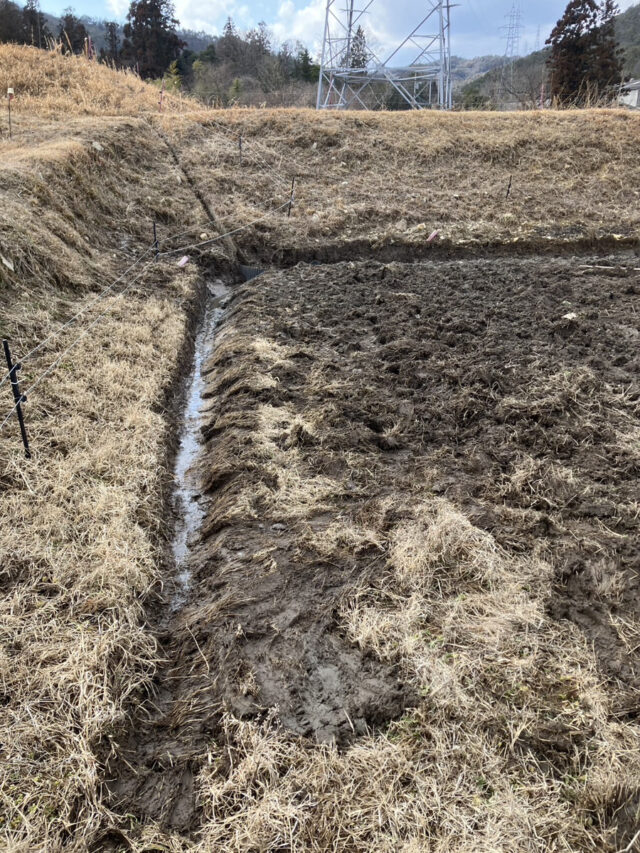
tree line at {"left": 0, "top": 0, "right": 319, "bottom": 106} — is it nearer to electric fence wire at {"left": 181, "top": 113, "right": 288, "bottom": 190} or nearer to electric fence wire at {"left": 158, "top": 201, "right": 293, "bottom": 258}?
electric fence wire at {"left": 181, "top": 113, "right": 288, "bottom": 190}

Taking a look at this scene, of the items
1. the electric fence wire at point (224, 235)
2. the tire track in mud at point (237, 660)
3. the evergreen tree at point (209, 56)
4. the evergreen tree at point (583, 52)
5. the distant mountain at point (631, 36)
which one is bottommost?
the tire track in mud at point (237, 660)

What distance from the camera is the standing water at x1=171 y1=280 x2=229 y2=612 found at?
3.88 metres

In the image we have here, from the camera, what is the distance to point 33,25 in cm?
3039

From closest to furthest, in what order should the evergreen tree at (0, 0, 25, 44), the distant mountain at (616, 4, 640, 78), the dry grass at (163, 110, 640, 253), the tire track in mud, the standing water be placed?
1. the tire track in mud
2. the standing water
3. the dry grass at (163, 110, 640, 253)
4. the evergreen tree at (0, 0, 25, 44)
5. the distant mountain at (616, 4, 640, 78)

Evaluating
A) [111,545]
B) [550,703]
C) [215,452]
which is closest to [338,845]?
[550,703]

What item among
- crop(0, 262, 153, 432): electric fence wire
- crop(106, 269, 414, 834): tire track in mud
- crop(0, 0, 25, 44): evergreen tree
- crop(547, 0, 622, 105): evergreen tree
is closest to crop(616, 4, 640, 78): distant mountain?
crop(547, 0, 622, 105): evergreen tree

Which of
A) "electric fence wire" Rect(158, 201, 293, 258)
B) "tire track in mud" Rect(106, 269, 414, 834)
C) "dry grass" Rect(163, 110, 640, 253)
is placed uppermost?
"dry grass" Rect(163, 110, 640, 253)

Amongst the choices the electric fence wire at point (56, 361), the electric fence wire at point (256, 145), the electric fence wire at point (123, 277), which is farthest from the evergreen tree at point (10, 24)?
the electric fence wire at point (56, 361)

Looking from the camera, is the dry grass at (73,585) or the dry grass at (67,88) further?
the dry grass at (67,88)

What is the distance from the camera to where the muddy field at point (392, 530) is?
2641 millimetres

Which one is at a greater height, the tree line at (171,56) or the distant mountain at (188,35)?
the distant mountain at (188,35)

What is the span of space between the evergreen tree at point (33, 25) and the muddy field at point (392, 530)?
32893mm

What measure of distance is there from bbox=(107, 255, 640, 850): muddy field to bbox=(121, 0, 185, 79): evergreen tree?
3625cm

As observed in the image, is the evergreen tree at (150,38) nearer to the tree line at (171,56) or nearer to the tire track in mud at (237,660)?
the tree line at (171,56)
